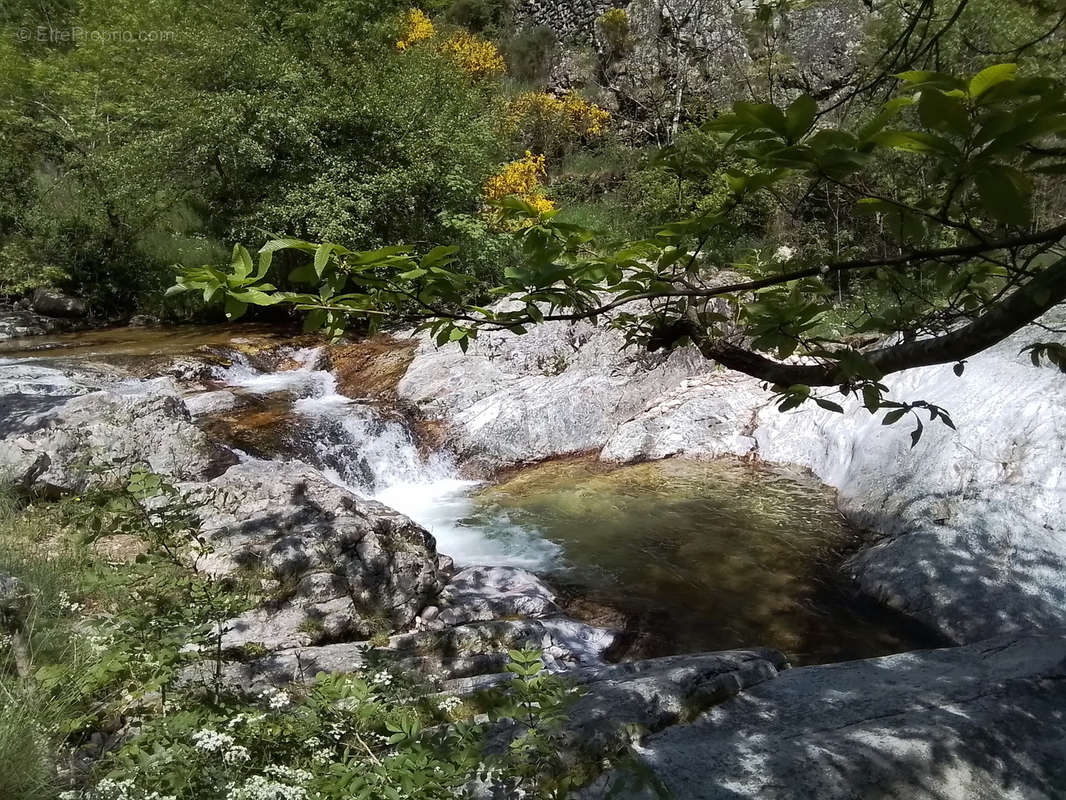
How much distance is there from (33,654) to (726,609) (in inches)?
166

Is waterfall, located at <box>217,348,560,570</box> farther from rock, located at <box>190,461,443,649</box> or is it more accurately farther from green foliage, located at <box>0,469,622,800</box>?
green foliage, located at <box>0,469,622,800</box>

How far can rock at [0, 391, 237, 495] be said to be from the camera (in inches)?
195

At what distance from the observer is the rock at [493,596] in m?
4.88

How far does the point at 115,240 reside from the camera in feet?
47.5

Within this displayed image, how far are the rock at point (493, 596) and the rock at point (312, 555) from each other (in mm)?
171

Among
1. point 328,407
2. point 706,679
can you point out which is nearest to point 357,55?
point 328,407

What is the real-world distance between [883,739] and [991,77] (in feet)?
6.52

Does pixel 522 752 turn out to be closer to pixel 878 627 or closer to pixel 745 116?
pixel 745 116

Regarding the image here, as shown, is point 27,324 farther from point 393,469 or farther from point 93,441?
point 93,441

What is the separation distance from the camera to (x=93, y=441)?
549 centimetres

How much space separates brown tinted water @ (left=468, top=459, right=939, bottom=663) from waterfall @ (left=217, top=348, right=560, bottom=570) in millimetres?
A: 288

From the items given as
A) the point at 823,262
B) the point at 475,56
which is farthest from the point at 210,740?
the point at 475,56

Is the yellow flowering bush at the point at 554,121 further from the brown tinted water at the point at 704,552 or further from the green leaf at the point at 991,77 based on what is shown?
the green leaf at the point at 991,77

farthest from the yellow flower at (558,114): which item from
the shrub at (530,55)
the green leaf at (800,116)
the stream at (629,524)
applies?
the green leaf at (800,116)
